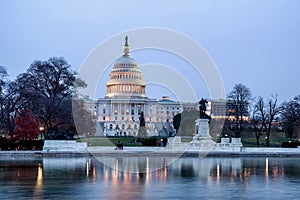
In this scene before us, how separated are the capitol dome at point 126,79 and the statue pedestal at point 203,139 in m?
98.7

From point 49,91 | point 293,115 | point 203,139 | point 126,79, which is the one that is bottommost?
point 203,139

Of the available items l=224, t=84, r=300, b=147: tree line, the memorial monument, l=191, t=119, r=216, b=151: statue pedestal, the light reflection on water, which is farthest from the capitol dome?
the light reflection on water

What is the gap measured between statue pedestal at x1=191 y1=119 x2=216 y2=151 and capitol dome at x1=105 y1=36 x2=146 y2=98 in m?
98.7

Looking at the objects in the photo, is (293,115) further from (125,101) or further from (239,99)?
(125,101)

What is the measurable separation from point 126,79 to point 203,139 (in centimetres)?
10024

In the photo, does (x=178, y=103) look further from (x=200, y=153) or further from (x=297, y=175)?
(x=297, y=175)

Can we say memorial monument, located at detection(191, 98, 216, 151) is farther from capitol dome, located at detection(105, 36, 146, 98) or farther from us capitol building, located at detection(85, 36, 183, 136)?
capitol dome, located at detection(105, 36, 146, 98)

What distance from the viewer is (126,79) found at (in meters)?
147

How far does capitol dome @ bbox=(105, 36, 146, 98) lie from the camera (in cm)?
14712

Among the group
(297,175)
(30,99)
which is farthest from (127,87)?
(297,175)

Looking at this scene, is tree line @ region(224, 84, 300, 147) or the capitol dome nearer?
tree line @ region(224, 84, 300, 147)

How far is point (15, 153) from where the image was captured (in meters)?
38.2

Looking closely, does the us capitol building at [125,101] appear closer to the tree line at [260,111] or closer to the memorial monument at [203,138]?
the tree line at [260,111]

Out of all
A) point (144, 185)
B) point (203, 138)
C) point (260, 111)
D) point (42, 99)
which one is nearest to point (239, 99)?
point (260, 111)
